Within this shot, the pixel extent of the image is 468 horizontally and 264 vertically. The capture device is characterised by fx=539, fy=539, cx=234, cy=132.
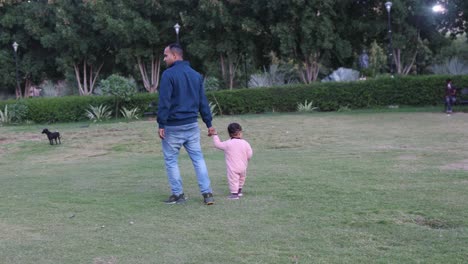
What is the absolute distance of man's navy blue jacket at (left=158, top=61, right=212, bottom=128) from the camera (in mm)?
5871

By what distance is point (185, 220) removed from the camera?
5.28m

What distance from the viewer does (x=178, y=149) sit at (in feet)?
20.0

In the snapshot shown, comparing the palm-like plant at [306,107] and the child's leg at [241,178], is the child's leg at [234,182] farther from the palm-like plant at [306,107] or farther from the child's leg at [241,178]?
the palm-like plant at [306,107]

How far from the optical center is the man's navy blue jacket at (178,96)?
587 centimetres

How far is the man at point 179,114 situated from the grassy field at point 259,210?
38 centimetres

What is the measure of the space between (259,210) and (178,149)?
1.20 metres

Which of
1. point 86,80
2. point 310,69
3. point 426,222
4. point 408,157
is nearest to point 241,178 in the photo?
point 426,222

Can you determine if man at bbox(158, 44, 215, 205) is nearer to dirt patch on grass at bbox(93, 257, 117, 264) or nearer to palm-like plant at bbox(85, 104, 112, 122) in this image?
dirt patch on grass at bbox(93, 257, 117, 264)

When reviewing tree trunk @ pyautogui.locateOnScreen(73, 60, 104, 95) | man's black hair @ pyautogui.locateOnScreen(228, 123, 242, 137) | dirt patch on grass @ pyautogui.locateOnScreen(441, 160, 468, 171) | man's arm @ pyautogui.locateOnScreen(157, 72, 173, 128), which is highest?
tree trunk @ pyautogui.locateOnScreen(73, 60, 104, 95)

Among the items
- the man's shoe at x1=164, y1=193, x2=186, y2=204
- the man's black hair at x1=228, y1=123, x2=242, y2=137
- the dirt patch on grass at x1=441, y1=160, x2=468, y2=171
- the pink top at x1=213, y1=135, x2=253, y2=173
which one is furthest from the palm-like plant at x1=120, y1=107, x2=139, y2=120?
the man's shoe at x1=164, y1=193, x2=186, y2=204

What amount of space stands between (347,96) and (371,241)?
21.0m

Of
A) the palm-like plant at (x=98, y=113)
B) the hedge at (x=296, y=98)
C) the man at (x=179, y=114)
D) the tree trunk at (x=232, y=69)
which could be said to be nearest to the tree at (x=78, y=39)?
the tree trunk at (x=232, y=69)

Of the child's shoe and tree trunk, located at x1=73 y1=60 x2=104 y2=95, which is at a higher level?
tree trunk, located at x1=73 y1=60 x2=104 y2=95

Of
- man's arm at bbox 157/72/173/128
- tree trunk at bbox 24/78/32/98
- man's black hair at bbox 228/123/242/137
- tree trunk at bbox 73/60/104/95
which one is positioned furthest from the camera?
tree trunk at bbox 24/78/32/98
